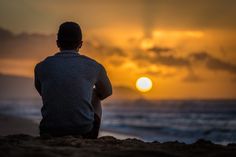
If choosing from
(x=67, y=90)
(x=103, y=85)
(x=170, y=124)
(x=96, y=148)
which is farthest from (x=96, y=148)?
(x=170, y=124)

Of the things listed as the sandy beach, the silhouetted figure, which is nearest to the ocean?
the silhouetted figure

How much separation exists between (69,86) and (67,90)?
0.04 metres

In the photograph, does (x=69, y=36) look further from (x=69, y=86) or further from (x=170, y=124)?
(x=170, y=124)

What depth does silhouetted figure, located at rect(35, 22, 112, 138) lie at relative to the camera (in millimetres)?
4879

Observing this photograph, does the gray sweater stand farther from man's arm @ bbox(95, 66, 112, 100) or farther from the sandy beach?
the sandy beach

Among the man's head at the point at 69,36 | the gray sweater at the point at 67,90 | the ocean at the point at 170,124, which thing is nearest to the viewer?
the gray sweater at the point at 67,90

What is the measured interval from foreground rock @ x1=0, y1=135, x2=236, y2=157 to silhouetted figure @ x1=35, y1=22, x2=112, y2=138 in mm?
185

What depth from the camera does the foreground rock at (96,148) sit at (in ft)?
13.2

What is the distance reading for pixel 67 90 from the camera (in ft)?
16.1

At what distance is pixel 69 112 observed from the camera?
486cm

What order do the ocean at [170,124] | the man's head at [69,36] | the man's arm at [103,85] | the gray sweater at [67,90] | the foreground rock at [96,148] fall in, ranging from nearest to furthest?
the foreground rock at [96,148]
the gray sweater at [67,90]
the man's head at [69,36]
the man's arm at [103,85]
the ocean at [170,124]

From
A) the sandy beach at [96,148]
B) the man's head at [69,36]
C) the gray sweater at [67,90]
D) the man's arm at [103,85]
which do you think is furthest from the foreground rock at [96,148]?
the man's head at [69,36]

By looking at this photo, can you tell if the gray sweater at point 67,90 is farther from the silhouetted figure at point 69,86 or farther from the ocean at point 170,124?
the ocean at point 170,124

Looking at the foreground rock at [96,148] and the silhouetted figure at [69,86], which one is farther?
the silhouetted figure at [69,86]
